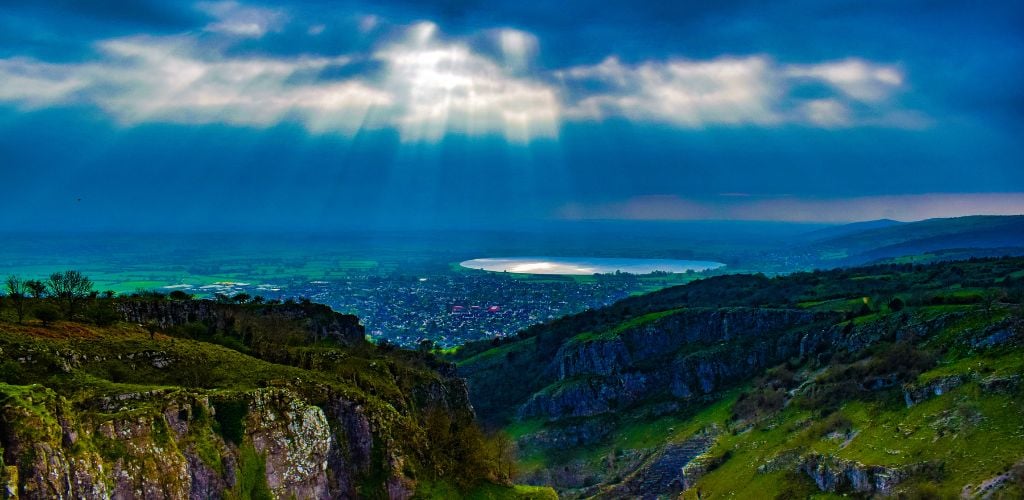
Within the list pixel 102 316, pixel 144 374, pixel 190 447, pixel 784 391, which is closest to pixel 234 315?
pixel 102 316

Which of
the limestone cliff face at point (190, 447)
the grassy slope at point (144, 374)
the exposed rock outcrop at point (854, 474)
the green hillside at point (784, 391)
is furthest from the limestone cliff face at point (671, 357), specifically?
the limestone cliff face at point (190, 447)

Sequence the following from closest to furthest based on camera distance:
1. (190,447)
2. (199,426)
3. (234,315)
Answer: (190,447) < (199,426) < (234,315)

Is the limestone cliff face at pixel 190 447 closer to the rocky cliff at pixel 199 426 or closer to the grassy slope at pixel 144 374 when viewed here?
the rocky cliff at pixel 199 426

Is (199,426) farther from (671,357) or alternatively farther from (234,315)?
(671,357)

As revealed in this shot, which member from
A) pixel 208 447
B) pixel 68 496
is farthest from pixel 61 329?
pixel 68 496

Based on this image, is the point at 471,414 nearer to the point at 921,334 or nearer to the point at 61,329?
the point at 61,329

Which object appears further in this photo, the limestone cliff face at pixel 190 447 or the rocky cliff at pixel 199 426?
the rocky cliff at pixel 199 426

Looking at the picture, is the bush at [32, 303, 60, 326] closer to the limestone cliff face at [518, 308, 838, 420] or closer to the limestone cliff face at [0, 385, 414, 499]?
the limestone cliff face at [0, 385, 414, 499]
